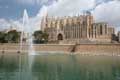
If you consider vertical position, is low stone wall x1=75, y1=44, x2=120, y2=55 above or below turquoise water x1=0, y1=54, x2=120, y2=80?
above

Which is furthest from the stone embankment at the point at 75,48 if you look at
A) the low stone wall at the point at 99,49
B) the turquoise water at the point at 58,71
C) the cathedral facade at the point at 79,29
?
the cathedral facade at the point at 79,29

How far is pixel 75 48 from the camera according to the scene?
8131 cm

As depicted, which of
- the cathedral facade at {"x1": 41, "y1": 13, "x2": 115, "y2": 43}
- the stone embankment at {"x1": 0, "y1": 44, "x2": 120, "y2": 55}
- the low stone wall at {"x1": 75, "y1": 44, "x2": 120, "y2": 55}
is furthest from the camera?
the cathedral facade at {"x1": 41, "y1": 13, "x2": 115, "y2": 43}

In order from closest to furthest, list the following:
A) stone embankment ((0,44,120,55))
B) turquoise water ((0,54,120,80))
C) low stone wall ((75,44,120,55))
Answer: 1. turquoise water ((0,54,120,80))
2. low stone wall ((75,44,120,55))
3. stone embankment ((0,44,120,55))

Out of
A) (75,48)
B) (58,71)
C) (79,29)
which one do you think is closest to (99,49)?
(75,48)

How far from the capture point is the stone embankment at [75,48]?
246 ft

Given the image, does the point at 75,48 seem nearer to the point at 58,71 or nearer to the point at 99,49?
the point at 99,49

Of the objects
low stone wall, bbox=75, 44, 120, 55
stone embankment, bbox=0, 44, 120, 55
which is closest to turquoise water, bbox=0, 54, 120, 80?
low stone wall, bbox=75, 44, 120, 55

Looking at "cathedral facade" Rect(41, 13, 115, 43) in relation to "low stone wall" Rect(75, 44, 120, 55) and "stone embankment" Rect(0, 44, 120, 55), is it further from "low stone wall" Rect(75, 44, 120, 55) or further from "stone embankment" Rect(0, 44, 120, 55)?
"low stone wall" Rect(75, 44, 120, 55)

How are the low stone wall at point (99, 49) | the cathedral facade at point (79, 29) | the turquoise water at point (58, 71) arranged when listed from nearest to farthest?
1. the turquoise water at point (58, 71)
2. the low stone wall at point (99, 49)
3. the cathedral facade at point (79, 29)

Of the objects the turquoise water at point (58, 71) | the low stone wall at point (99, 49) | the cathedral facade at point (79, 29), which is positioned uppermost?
the cathedral facade at point (79, 29)

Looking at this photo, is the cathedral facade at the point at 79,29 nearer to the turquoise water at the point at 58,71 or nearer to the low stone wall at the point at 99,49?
the low stone wall at the point at 99,49

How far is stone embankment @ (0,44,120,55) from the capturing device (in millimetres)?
75125

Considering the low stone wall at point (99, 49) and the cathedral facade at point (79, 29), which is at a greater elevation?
the cathedral facade at point (79, 29)
